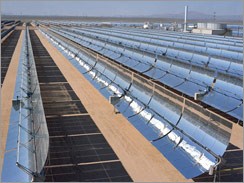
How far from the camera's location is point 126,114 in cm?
1416

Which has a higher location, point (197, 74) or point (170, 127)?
point (197, 74)

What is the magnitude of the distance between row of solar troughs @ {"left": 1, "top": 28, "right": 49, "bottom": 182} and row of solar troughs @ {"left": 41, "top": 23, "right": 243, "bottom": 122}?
754cm

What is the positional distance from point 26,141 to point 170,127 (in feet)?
15.6

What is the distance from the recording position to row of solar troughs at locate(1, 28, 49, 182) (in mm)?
7914

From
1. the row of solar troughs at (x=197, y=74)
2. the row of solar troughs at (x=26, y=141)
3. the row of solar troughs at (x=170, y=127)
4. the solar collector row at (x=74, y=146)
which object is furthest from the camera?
the row of solar troughs at (x=197, y=74)

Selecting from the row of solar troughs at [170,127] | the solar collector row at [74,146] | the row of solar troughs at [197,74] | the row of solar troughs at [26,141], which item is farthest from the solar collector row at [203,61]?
the row of solar troughs at [26,141]

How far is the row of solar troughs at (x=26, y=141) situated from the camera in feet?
26.0

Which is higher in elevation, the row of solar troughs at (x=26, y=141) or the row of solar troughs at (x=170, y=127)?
the row of solar troughs at (x=26, y=141)

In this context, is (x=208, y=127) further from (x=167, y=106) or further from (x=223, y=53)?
(x=223, y=53)

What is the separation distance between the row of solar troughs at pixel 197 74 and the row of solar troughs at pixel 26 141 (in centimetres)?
754

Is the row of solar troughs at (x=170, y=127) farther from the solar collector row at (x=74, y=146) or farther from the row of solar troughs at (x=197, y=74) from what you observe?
the row of solar troughs at (x=197, y=74)

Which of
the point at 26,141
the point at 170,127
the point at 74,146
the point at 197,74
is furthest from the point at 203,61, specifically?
the point at 26,141

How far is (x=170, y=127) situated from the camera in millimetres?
11625

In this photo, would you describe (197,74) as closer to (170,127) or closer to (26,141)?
(170,127)
